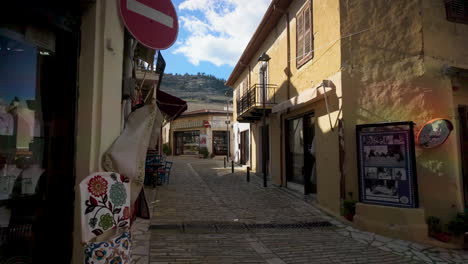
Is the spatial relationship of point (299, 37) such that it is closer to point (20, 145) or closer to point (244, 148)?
point (20, 145)

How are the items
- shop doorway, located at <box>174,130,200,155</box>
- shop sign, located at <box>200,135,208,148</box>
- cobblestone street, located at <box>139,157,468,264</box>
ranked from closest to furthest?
cobblestone street, located at <box>139,157,468,264</box> → shop sign, located at <box>200,135,208,148</box> → shop doorway, located at <box>174,130,200,155</box>

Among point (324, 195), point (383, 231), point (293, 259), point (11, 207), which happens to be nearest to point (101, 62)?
point (11, 207)

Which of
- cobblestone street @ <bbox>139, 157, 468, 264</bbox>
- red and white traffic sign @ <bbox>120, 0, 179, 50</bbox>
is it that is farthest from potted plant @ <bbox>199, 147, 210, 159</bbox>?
red and white traffic sign @ <bbox>120, 0, 179, 50</bbox>

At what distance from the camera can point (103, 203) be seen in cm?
209

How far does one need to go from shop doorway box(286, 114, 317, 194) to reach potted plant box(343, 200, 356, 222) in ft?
7.28

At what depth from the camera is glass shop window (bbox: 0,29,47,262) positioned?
2295 mm

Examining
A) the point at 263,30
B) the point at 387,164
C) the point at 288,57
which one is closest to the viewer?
the point at 387,164

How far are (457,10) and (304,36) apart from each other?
3.62 meters

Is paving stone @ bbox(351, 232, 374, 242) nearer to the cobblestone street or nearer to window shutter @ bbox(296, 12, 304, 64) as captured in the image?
the cobblestone street

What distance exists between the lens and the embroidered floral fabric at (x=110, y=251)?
1999mm

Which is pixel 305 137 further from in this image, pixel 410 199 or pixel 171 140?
pixel 171 140

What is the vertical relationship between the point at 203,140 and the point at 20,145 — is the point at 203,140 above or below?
above

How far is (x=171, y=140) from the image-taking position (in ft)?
103

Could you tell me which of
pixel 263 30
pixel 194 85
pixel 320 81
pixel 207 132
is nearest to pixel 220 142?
pixel 207 132
